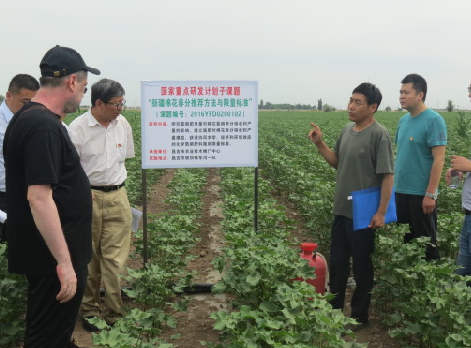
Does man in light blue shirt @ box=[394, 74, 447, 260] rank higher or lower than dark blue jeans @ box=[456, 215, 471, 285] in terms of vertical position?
higher

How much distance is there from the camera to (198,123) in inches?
180

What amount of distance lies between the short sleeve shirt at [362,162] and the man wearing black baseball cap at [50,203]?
7.18 ft

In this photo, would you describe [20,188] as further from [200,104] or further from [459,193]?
[459,193]

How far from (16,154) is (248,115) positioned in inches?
104

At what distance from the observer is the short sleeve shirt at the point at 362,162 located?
148 inches

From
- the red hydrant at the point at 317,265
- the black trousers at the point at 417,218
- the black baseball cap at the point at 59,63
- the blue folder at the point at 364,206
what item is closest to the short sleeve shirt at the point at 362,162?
the blue folder at the point at 364,206

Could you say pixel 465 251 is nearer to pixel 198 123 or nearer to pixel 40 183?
pixel 198 123

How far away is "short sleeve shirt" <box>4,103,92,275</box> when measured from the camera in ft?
7.56

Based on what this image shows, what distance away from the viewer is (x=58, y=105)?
8.25 feet

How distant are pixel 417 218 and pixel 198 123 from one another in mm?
2269

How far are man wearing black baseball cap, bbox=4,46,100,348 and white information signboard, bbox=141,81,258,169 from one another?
1749mm

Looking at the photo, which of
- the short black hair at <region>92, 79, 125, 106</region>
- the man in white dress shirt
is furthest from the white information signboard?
the short black hair at <region>92, 79, 125, 106</region>

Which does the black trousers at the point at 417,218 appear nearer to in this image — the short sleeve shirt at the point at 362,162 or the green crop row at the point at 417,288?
the green crop row at the point at 417,288

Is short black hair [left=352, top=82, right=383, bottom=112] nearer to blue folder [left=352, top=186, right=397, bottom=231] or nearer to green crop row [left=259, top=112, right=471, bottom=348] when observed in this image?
blue folder [left=352, top=186, right=397, bottom=231]
